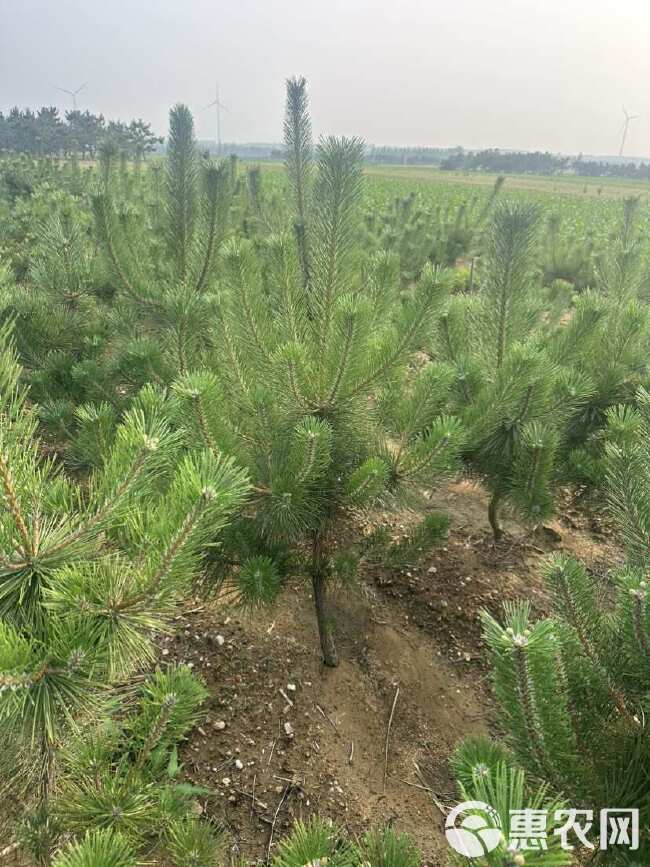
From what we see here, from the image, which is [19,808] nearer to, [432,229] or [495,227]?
[495,227]

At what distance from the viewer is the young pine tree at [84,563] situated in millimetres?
899

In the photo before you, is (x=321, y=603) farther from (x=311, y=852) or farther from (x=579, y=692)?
(x=311, y=852)

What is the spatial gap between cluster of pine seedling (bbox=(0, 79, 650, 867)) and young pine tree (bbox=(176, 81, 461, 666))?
0.01 metres

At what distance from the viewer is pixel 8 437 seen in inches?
35.9

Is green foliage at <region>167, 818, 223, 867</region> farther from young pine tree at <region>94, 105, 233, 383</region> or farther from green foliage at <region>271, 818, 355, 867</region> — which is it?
young pine tree at <region>94, 105, 233, 383</region>

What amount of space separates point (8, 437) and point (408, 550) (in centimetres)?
182

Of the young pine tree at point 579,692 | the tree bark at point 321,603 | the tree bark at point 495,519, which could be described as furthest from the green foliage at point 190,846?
the tree bark at point 495,519

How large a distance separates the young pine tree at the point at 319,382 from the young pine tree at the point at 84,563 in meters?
0.61

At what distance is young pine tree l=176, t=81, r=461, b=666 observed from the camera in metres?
1.73

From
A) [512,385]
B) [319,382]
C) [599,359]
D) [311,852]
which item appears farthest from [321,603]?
[599,359]

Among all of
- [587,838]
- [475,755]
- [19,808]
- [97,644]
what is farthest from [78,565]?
[19,808]

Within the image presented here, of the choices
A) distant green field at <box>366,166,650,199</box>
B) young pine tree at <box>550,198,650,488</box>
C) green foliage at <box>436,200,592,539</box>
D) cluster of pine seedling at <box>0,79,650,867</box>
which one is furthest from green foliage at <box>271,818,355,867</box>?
distant green field at <box>366,166,650,199</box>

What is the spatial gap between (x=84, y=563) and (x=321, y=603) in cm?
178

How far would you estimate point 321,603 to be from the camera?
2.57m
